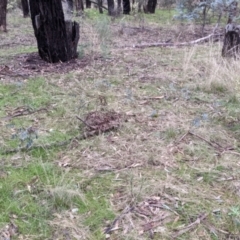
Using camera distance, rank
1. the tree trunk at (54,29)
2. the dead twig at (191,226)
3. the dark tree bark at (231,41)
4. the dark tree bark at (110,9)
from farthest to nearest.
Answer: the dark tree bark at (110,9) < the dark tree bark at (231,41) < the tree trunk at (54,29) < the dead twig at (191,226)

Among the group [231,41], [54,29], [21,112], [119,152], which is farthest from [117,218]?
[231,41]

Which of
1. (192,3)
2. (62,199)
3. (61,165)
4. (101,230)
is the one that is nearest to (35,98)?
(61,165)

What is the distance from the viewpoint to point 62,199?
6.99 feet

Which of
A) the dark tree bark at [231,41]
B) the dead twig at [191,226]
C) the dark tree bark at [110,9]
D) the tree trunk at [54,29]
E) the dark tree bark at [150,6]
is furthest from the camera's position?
the dark tree bark at [150,6]

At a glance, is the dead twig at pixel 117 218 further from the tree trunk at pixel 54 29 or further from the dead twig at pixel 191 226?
the tree trunk at pixel 54 29

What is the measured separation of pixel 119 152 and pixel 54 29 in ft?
9.70

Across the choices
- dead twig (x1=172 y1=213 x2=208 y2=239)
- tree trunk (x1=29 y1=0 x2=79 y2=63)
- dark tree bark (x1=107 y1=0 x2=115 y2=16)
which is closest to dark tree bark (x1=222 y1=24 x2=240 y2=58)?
tree trunk (x1=29 y1=0 x2=79 y2=63)

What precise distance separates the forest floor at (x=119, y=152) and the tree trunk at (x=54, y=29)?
11.9 inches

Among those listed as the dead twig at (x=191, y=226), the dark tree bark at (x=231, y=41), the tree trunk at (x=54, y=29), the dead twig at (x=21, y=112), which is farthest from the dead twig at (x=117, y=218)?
the dark tree bark at (x=231, y=41)

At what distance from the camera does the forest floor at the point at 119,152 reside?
200cm

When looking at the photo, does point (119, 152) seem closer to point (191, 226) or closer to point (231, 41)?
point (191, 226)

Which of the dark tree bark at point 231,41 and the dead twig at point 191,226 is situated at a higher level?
the dark tree bark at point 231,41

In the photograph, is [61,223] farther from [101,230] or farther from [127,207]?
[127,207]

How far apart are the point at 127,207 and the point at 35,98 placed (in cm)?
208
